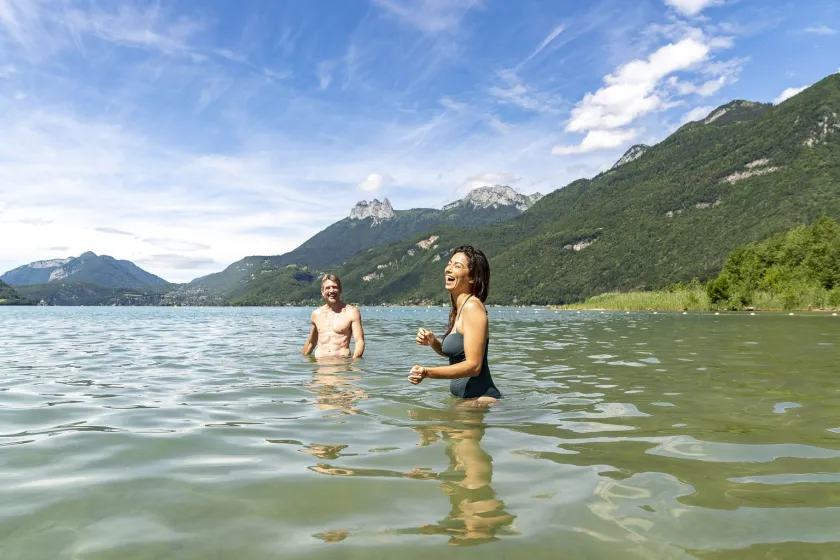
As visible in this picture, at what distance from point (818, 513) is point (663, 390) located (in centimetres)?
616

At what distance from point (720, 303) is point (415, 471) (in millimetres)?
86035

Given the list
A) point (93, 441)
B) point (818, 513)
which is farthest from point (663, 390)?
point (93, 441)

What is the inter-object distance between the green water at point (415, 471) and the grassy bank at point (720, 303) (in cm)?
6915

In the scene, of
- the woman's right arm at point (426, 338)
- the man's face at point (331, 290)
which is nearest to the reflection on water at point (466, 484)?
the woman's right arm at point (426, 338)

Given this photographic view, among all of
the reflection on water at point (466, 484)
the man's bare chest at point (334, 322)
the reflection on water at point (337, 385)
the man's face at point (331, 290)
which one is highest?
the man's face at point (331, 290)

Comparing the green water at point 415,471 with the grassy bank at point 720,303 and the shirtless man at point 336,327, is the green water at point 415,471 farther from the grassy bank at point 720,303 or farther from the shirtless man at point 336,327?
the grassy bank at point 720,303

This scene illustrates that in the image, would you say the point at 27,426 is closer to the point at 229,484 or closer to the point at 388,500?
the point at 229,484

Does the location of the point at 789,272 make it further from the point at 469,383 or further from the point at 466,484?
the point at 466,484

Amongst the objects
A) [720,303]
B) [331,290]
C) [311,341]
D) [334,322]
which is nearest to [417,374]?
[331,290]

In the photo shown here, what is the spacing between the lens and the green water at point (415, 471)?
10.4 ft

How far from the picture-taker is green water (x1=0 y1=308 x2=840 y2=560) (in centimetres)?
316

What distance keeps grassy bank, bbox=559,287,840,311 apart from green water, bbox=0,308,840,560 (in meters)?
69.2

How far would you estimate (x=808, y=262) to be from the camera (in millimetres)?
78500

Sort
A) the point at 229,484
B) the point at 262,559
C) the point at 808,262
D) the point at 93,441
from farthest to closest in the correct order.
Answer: the point at 808,262, the point at 93,441, the point at 229,484, the point at 262,559
